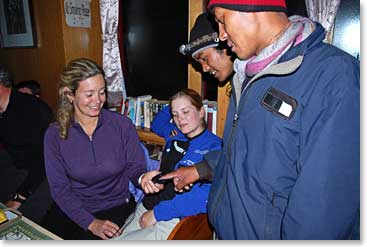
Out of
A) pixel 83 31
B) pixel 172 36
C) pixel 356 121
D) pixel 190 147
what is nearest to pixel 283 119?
pixel 356 121

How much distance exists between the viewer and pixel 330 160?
680mm

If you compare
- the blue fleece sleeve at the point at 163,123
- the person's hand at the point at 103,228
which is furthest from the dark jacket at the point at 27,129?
the blue fleece sleeve at the point at 163,123

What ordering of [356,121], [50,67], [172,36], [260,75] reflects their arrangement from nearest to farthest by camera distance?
[356,121]
[260,75]
[172,36]
[50,67]

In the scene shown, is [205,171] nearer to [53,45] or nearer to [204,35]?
[204,35]

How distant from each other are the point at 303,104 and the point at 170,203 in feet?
3.37

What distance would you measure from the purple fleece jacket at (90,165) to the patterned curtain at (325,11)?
4.59 ft

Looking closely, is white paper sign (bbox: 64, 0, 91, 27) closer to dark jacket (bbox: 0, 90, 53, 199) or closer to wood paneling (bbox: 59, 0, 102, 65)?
wood paneling (bbox: 59, 0, 102, 65)

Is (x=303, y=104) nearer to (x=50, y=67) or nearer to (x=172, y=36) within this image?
(x=172, y=36)

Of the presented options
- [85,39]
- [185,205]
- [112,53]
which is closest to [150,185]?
[185,205]

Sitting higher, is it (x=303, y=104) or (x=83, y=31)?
(x=83, y=31)

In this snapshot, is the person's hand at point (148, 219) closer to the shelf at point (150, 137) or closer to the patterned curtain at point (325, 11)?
the shelf at point (150, 137)

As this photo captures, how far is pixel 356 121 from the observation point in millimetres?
679

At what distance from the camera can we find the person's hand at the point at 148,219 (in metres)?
1.57

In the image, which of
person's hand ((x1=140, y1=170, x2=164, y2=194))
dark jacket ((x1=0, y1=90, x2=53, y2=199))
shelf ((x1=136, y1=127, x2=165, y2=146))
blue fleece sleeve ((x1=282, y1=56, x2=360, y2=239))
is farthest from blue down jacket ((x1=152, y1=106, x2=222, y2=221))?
dark jacket ((x1=0, y1=90, x2=53, y2=199))
